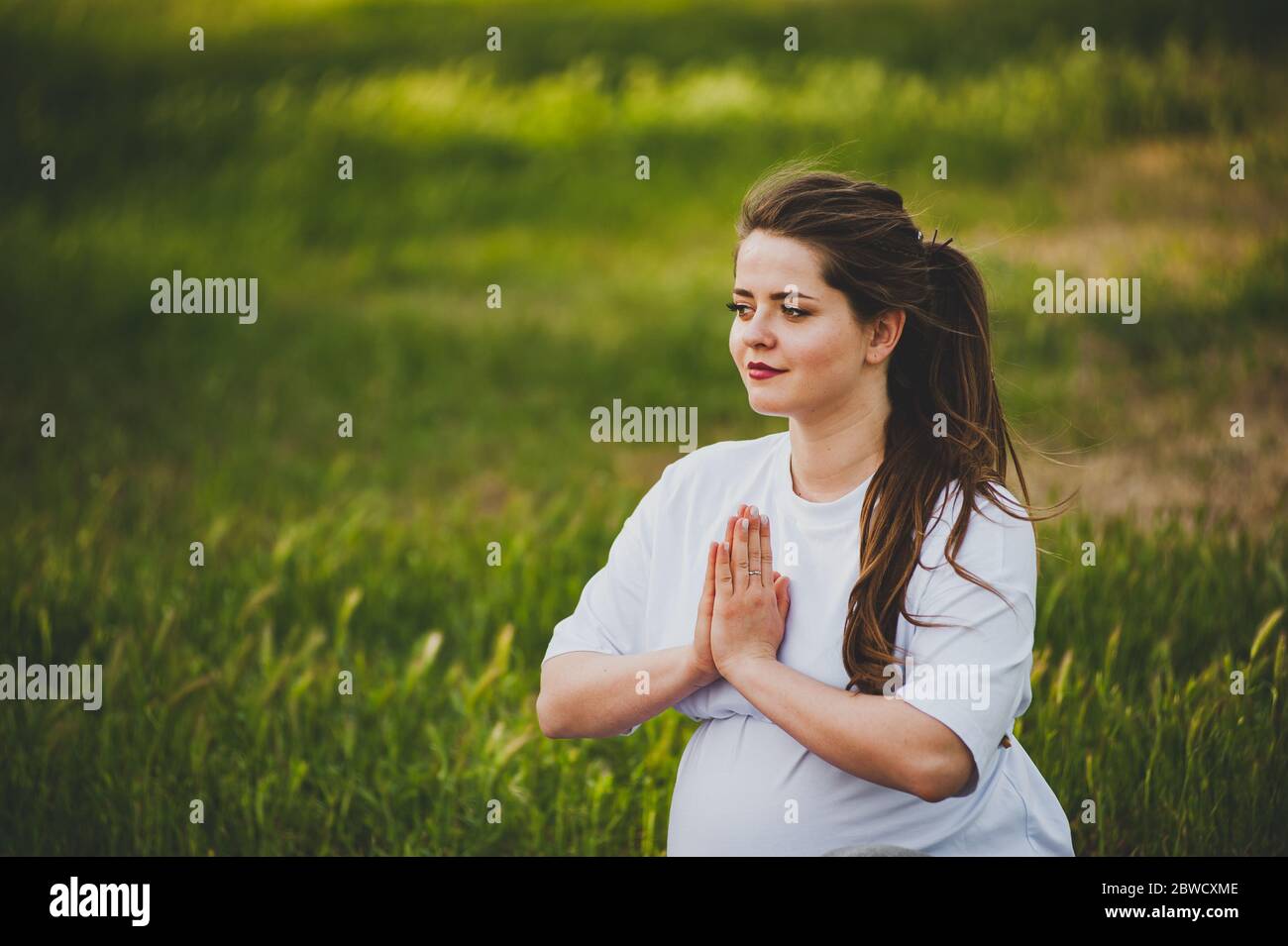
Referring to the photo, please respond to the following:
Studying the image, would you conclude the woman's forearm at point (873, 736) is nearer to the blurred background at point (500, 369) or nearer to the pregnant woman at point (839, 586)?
the pregnant woman at point (839, 586)

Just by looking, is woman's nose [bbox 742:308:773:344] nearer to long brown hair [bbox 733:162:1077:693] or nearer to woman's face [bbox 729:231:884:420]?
woman's face [bbox 729:231:884:420]

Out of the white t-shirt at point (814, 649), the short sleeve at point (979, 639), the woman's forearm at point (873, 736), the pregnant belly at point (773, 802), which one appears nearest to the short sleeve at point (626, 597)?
the white t-shirt at point (814, 649)

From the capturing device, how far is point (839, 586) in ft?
8.93

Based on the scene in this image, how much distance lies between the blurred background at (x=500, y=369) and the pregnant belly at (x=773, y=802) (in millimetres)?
1184

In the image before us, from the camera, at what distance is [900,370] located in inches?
113

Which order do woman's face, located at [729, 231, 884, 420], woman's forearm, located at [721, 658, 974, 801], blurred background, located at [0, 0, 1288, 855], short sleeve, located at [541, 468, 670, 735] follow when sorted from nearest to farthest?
woman's forearm, located at [721, 658, 974, 801] → woman's face, located at [729, 231, 884, 420] → short sleeve, located at [541, 468, 670, 735] → blurred background, located at [0, 0, 1288, 855]

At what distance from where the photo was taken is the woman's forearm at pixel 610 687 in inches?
108

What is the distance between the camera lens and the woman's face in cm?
274

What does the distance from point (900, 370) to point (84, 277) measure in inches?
342

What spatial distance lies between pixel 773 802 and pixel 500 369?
258 inches

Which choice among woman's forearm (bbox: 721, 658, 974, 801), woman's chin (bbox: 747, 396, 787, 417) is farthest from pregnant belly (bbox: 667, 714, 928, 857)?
woman's chin (bbox: 747, 396, 787, 417)

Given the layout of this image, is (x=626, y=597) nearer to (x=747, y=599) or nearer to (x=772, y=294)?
(x=747, y=599)
